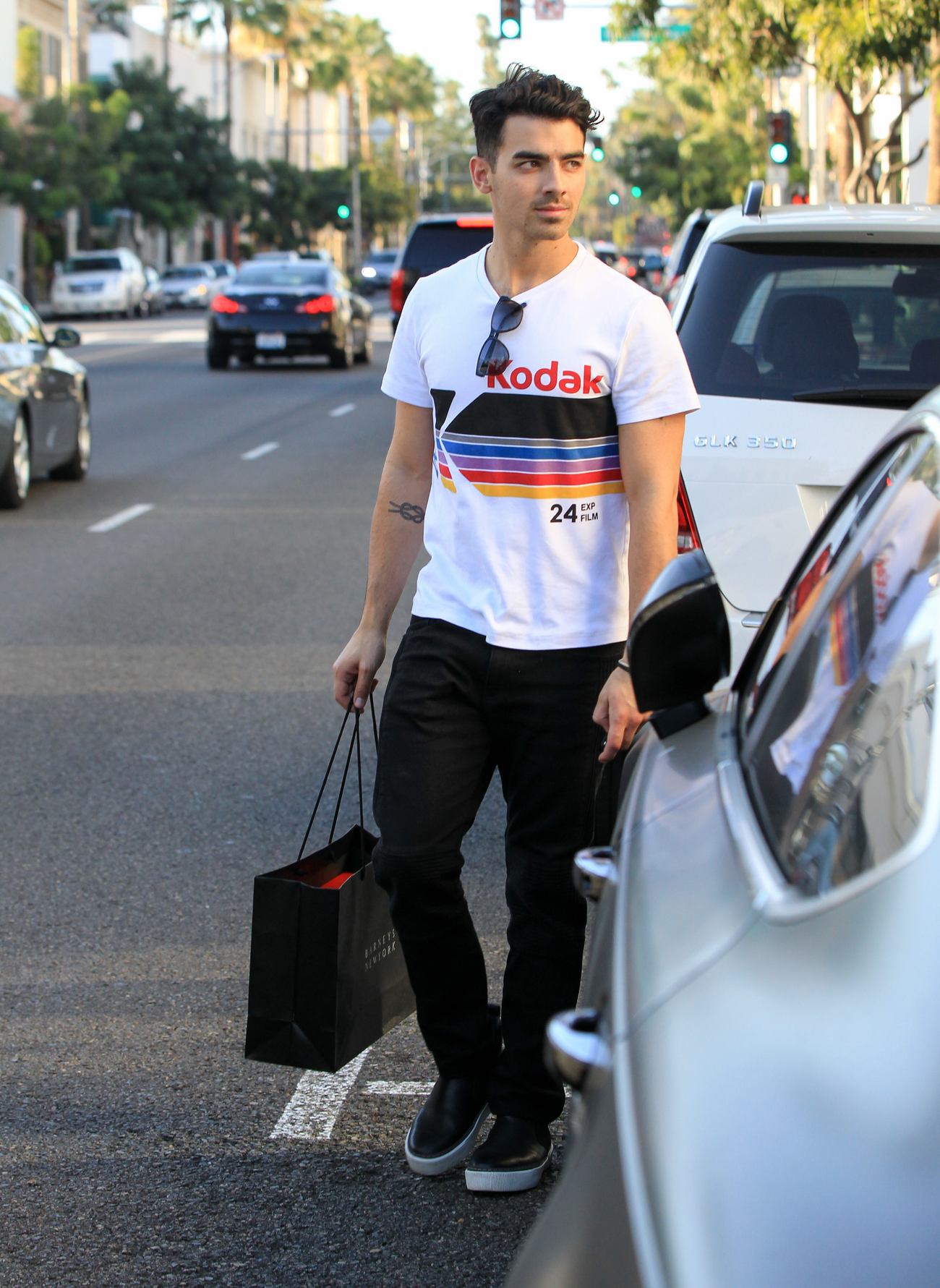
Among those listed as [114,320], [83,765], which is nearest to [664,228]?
[114,320]

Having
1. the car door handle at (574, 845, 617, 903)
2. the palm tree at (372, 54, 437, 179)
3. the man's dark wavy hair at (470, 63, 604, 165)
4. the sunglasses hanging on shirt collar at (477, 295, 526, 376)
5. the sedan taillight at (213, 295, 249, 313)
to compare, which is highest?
the palm tree at (372, 54, 437, 179)

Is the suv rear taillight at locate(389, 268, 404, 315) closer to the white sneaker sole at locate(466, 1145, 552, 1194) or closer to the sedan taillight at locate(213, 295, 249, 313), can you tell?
the sedan taillight at locate(213, 295, 249, 313)

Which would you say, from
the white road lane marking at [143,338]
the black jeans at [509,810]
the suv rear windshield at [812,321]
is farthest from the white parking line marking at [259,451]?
the white road lane marking at [143,338]

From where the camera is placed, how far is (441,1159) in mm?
3557

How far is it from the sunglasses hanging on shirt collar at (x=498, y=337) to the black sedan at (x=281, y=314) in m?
25.0

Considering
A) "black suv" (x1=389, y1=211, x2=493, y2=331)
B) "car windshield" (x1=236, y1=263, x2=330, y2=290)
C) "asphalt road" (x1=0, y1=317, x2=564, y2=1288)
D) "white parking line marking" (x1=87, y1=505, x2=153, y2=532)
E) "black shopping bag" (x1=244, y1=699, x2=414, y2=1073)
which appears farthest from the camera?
"car windshield" (x1=236, y1=263, x2=330, y2=290)

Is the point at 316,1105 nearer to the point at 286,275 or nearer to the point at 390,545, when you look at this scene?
the point at 390,545

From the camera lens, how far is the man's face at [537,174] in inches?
130

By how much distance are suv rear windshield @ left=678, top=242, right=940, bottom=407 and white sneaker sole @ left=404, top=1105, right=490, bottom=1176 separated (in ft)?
8.02

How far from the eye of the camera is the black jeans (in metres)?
3.42

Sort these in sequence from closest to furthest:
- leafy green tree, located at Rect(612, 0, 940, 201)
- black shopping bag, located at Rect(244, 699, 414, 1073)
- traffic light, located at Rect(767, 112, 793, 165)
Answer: black shopping bag, located at Rect(244, 699, 414, 1073) < leafy green tree, located at Rect(612, 0, 940, 201) < traffic light, located at Rect(767, 112, 793, 165)

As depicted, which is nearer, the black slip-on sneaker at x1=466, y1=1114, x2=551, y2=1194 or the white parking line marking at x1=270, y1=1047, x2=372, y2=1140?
the black slip-on sneaker at x1=466, y1=1114, x2=551, y2=1194

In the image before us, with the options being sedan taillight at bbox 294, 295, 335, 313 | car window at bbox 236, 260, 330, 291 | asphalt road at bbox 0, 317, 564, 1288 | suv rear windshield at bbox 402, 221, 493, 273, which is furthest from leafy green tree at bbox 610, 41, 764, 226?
asphalt road at bbox 0, 317, 564, 1288

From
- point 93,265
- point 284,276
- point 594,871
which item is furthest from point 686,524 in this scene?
point 93,265
